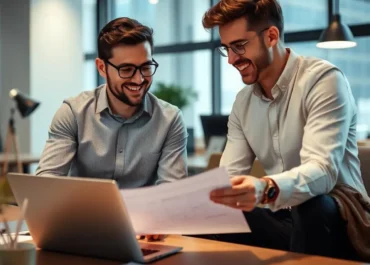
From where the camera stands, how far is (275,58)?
187cm

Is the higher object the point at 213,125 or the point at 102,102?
the point at 102,102

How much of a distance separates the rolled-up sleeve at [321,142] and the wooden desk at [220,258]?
0.14 metres

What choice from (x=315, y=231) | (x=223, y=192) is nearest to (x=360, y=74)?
(x=315, y=231)

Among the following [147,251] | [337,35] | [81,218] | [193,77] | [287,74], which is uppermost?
[337,35]

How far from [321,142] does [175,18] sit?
5.78m

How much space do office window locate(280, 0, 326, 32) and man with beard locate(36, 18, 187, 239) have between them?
13.7 ft

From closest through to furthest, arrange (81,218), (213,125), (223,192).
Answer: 1. (223,192)
2. (81,218)
3. (213,125)

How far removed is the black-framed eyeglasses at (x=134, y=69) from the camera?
6.39ft

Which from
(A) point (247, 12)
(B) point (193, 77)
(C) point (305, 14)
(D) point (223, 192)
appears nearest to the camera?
(D) point (223, 192)

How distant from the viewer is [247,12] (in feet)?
5.89

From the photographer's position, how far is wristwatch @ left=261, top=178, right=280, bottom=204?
1425 mm

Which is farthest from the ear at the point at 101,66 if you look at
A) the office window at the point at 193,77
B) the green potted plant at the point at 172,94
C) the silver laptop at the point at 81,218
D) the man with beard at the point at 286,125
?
the office window at the point at 193,77

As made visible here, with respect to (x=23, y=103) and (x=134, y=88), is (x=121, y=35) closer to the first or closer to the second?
(x=134, y=88)

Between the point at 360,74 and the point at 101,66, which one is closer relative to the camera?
the point at 101,66
